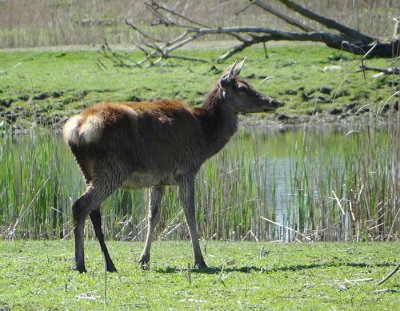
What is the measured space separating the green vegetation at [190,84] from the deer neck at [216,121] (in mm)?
11303

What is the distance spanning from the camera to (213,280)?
8.45 metres

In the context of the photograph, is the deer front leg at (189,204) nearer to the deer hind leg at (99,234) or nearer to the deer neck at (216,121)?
the deer neck at (216,121)

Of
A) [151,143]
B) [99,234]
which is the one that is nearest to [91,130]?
[151,143]

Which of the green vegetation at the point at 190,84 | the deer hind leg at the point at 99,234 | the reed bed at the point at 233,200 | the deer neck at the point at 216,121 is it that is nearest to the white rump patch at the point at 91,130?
the deer hind leg at the point at 99,234

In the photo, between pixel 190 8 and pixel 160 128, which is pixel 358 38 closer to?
pixel 160 128

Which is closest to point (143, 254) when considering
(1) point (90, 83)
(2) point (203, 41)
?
(1) point (90, 83)

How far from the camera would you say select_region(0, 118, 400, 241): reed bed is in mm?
12078

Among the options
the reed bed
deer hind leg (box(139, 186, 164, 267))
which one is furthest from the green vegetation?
deer hind leg (box(139, 186, 164, 267))

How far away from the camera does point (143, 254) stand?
9.41 metres

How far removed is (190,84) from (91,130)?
1542cm

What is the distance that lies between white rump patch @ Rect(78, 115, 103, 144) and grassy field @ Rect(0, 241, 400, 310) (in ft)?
3.96

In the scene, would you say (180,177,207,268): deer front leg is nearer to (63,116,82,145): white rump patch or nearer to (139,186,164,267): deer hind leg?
(139,186,164,267): deer hind leg

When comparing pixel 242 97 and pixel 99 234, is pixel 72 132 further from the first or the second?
pixel 242 97

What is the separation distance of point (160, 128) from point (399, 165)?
11.2ft
